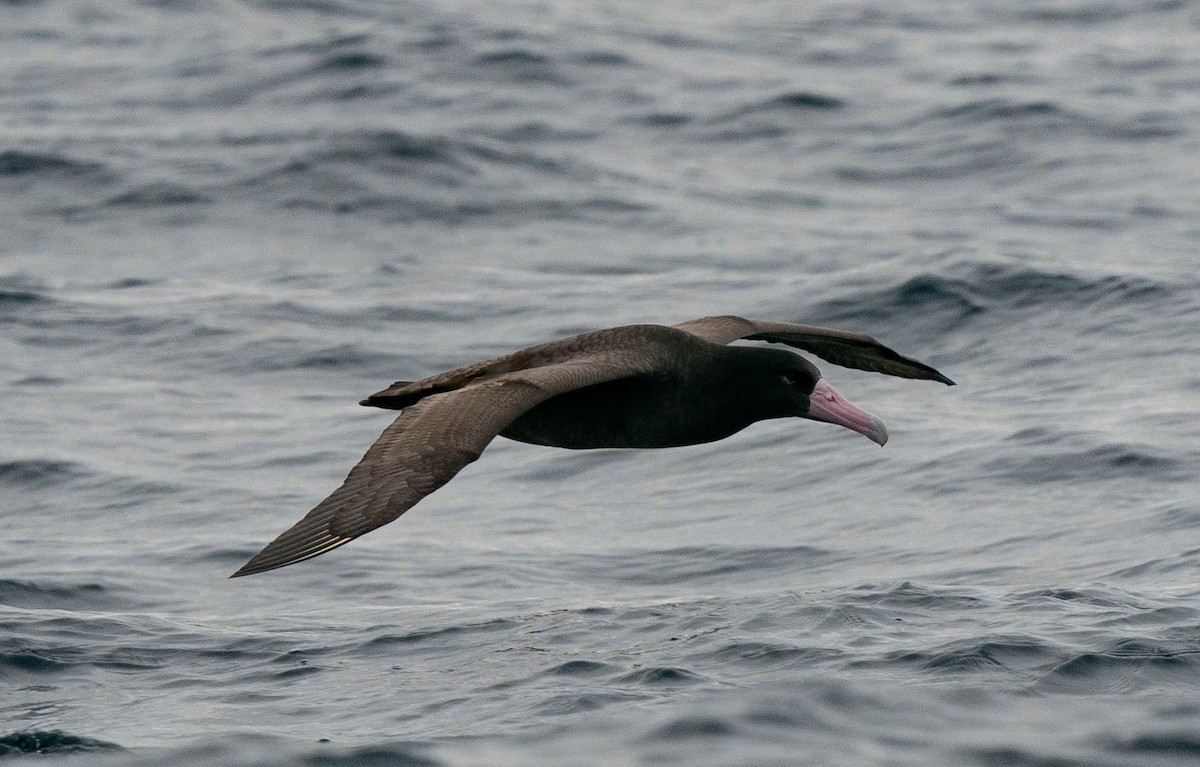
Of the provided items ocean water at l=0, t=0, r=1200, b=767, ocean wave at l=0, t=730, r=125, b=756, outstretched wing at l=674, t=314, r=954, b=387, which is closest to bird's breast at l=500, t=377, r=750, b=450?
outstretched wing at l=674, t=314, r=954, b=387

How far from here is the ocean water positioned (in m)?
8.94

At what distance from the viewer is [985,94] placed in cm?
2339

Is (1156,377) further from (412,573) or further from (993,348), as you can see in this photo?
(412,573)

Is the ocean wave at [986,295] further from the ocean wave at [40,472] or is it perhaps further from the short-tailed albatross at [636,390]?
the ocean wave at [40,472]

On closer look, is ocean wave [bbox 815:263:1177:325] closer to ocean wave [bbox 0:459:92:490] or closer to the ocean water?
the ocean water

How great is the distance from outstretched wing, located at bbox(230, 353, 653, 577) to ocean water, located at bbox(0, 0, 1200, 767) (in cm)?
90

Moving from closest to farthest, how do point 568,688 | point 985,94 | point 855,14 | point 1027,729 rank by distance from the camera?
point 1027,729
point 568,688
point 985,94
point 855,14

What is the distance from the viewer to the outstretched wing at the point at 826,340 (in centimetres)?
1110

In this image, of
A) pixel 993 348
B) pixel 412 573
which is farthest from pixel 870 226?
pixel 412 573

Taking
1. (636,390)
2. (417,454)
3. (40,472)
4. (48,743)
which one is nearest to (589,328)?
(40,472)

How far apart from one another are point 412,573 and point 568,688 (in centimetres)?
316

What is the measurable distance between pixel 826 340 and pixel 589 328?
212 inches

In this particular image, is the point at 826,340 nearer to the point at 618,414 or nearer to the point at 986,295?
the point at 618,414

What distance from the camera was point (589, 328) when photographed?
1652 centimetres
